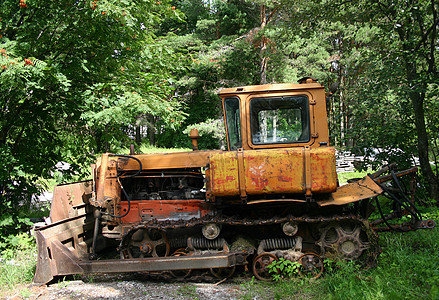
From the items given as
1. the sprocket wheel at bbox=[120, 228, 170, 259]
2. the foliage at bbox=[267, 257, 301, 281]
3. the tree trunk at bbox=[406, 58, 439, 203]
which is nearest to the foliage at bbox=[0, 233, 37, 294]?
the sprocket wheel at bbox=[120, 228, 170, 259]

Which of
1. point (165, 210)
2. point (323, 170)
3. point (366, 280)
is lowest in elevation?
point (366, 280)

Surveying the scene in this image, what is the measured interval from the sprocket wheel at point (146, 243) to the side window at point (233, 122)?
1744 mm

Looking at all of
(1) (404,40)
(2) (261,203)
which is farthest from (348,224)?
(1) (404,40)

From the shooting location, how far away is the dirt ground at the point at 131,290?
4398 millimetres

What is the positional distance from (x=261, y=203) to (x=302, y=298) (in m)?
1.42

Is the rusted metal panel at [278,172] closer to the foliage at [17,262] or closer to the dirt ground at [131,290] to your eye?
the dirt ground at [131,290]

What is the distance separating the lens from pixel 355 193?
16.8 ft

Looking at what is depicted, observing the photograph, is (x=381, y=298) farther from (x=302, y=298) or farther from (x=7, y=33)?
(x=7, y=33)

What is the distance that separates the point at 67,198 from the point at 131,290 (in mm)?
2011

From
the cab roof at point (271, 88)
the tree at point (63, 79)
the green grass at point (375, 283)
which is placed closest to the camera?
the green grass at point (375, 283)

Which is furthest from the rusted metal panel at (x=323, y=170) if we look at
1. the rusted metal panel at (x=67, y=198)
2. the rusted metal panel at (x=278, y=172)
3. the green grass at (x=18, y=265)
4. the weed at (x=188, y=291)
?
the green grass at (x=18, y=265)

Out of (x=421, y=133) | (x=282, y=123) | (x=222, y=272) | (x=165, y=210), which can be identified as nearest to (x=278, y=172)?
(x=282, y=123)

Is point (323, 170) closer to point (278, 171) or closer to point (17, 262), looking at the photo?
point (278, 171)

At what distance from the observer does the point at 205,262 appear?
4.73 metres
